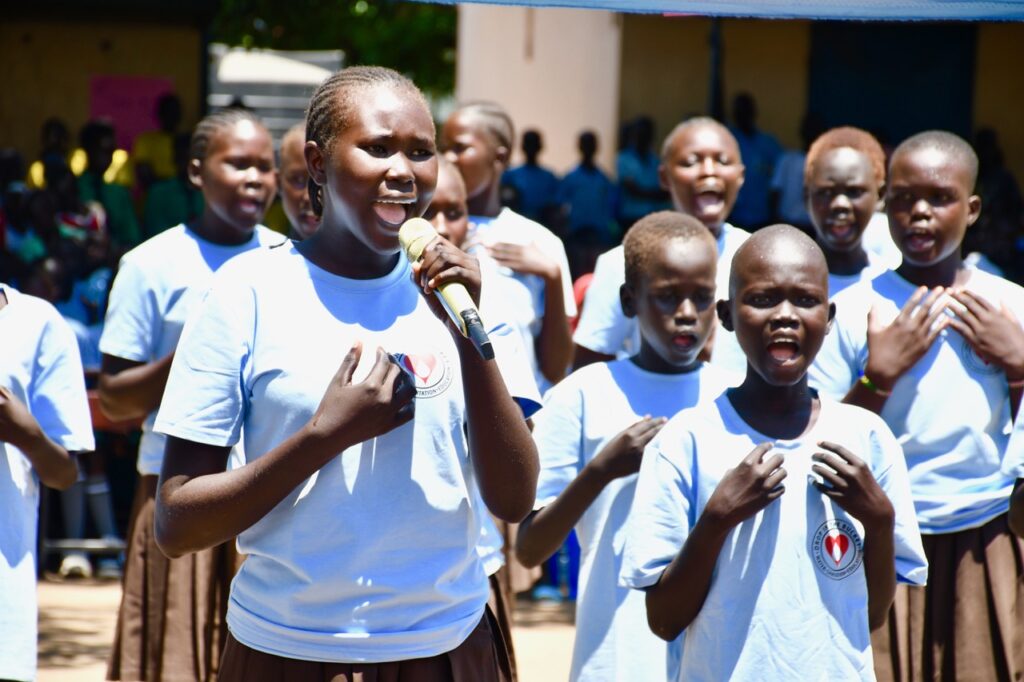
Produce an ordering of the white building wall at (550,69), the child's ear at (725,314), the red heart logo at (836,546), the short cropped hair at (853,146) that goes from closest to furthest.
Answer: the red heart logo at (836,546)
the child's ear at (725,314)
the short cropped hair at (853,146)
the white building wall at (550,69)

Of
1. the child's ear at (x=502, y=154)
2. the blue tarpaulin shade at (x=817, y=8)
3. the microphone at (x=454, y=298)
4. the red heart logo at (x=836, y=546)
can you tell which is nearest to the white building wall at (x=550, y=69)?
the child's ear at (x=502, y=154)

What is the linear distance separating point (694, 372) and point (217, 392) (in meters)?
1.91

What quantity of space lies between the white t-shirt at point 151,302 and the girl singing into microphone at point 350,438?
2.15 m

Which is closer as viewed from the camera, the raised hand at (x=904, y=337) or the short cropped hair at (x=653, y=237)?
the raised hand at (x=904, y=337)

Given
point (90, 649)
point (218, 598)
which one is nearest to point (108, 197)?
point (90, 649)

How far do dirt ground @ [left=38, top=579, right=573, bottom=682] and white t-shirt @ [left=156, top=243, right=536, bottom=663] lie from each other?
4.29 metres

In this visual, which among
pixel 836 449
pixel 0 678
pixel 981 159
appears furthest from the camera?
pixel 981 159

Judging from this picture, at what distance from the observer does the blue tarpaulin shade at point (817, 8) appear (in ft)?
10.4

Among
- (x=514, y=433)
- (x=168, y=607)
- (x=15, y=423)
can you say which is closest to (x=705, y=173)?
(x=168, y=607)

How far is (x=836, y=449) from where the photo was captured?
3361mm

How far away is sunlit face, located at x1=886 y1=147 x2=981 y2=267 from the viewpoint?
455 cm

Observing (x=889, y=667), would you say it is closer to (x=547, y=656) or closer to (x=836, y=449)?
(x=836, y=449)

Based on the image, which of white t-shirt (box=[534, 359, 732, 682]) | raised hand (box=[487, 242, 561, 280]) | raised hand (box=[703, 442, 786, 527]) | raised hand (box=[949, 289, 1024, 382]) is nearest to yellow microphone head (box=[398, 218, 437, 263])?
raised hand (box=[703, 442, 786, 527])

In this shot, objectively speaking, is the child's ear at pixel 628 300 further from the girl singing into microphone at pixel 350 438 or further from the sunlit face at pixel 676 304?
the girl singing into microphone at pixel 350 438
